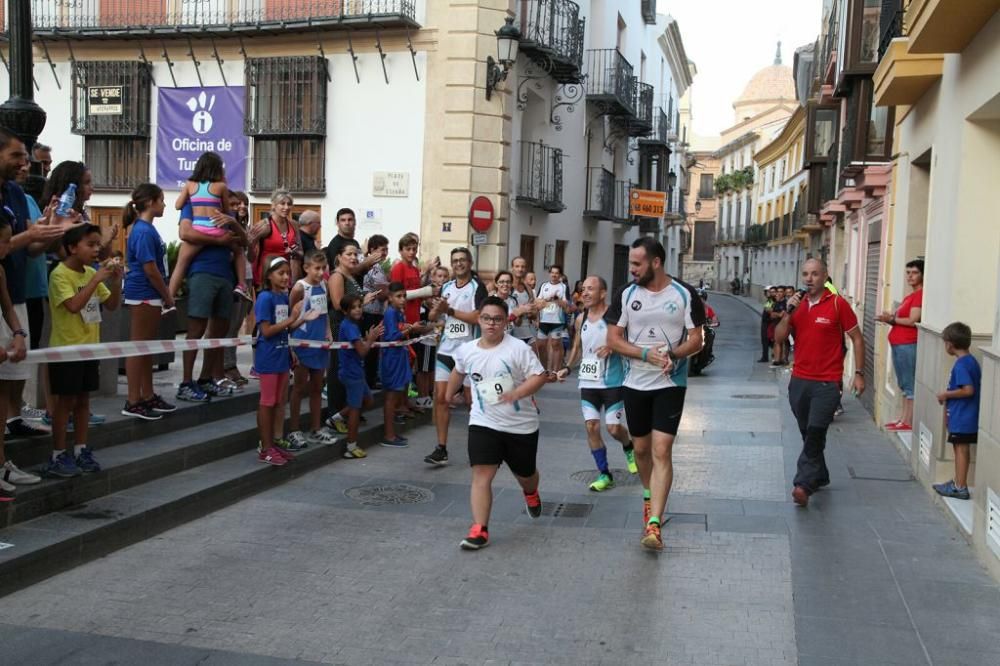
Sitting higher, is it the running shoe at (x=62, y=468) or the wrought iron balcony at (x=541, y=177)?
the wrought iron balcony at (x=541, y=177)

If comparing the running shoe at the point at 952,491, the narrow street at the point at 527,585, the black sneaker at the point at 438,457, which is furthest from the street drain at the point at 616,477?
the running shoe at the point at 952,491

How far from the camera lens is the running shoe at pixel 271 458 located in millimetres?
7914

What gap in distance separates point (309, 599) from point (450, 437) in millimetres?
5328

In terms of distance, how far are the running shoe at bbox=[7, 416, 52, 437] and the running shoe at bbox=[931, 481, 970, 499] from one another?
6.73m

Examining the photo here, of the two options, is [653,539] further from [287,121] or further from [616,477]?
[287,121]

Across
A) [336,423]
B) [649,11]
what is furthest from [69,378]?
[649,11]

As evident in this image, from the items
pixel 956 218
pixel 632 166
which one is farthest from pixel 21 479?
pixel 632 166

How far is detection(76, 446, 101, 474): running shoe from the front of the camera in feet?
20.8

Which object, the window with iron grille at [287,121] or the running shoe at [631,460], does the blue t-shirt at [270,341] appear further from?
the window with iron grille at [287,121]

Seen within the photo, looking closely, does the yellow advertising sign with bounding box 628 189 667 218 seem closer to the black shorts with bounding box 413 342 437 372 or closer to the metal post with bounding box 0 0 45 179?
the black shorts with bounding box 413 342 437 372

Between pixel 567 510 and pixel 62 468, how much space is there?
370cm

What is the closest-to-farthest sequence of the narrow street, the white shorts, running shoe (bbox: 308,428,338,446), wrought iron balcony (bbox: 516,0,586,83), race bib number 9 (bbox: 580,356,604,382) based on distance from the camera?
the narrow street → the white shorts → race bib number 9 (bbox: 580,356,604,382) → running shoe (bbox: 308,428,338,446) → wrought iron balcony (bbox: 516,0,586,83)

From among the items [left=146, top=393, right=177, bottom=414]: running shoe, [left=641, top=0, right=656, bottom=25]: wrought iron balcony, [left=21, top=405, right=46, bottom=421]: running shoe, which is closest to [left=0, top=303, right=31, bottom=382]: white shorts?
[left=21, top=405, right=46, bottom=421]: running shoe

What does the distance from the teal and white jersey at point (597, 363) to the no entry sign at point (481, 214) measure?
881 centimetres
